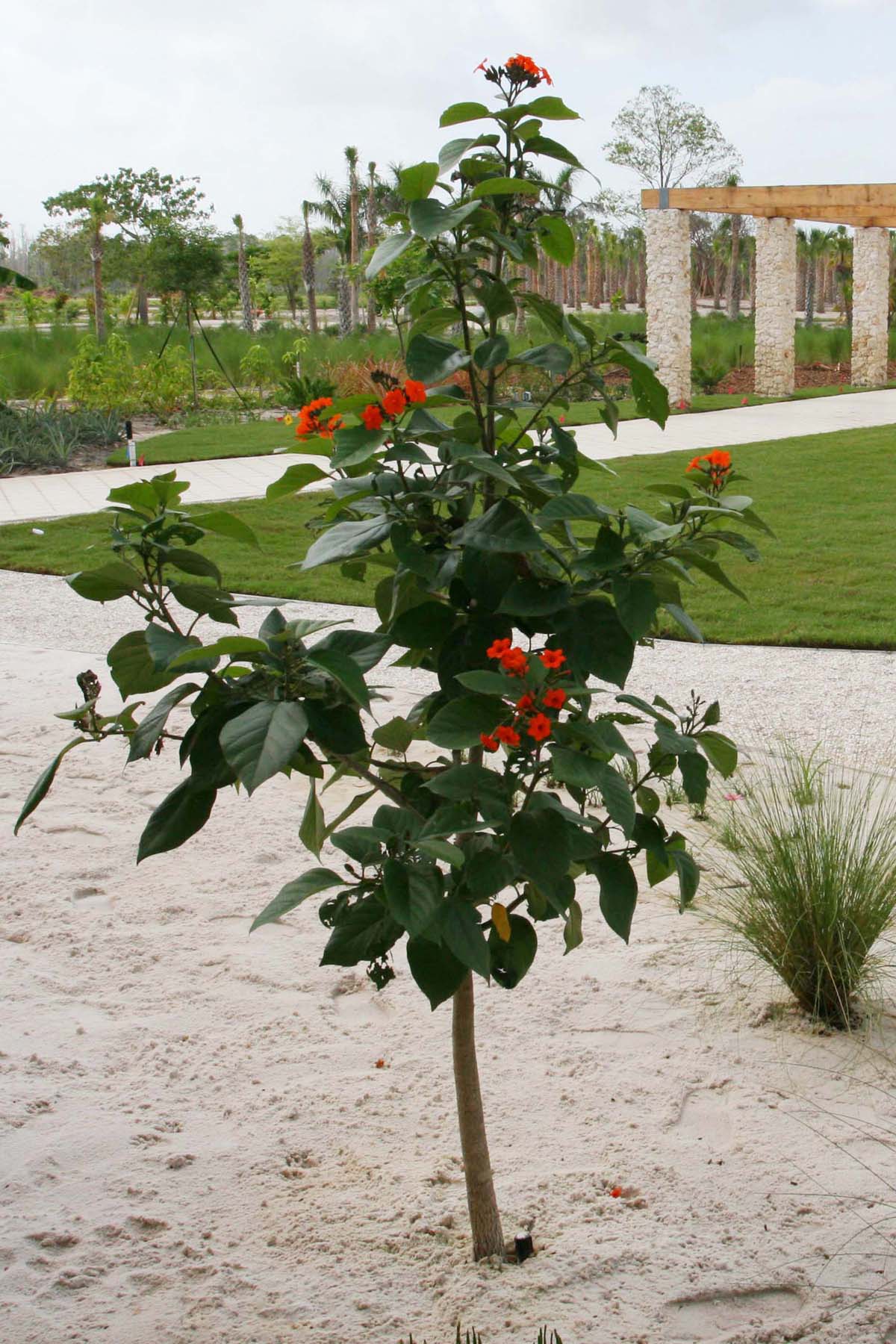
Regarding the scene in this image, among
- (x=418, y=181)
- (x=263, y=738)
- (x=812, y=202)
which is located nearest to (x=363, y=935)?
(x=263, y=738)

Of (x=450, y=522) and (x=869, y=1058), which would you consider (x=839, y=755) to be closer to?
(x=869, y=1058)

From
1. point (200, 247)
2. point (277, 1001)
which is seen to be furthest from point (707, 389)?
point (277, 1001)

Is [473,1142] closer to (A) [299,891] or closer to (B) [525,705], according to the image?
(A) [299,891]

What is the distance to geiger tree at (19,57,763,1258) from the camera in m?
1.31

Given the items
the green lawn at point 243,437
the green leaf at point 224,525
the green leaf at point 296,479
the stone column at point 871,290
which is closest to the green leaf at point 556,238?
the green leaf at point 296,479

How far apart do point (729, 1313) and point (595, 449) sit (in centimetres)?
1189

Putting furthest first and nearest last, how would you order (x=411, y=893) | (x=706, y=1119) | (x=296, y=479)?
(x=706, y=1119) → (x=296, y=479) → (x=411, y=893)

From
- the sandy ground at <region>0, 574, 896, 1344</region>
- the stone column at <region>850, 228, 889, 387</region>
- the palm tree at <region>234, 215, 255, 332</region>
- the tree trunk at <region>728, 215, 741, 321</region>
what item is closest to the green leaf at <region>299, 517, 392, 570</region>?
the sandy ground at <region>0, 574, 896, 1344</region>

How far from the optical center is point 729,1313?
5.70 feet

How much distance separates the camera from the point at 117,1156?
2.19 metres

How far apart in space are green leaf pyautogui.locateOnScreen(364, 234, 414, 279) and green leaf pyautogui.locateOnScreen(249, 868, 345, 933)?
2.20 ft

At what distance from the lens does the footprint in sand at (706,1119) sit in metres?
2.14

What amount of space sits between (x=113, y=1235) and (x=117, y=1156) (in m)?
0.21

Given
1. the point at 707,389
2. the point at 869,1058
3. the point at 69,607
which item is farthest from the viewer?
the point at 707,389
